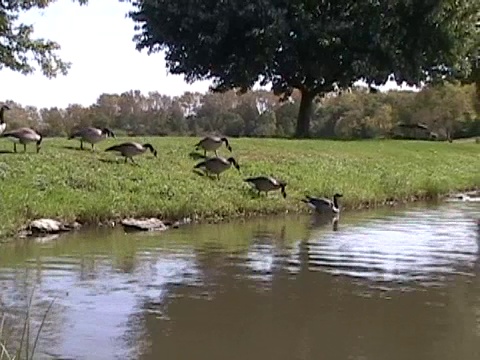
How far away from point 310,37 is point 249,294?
1088 inches

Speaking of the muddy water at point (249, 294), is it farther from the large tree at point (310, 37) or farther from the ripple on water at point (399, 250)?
the large tree at point (310, 37)

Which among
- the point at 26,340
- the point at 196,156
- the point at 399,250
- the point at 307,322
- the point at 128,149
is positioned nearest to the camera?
the point at 26,340

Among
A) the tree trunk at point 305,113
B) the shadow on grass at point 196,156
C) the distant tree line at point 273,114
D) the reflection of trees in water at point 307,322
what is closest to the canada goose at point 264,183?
the shadow on grass at point 196,156

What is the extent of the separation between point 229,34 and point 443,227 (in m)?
22.0

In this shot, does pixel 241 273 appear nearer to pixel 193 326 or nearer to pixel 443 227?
pixel 193 326

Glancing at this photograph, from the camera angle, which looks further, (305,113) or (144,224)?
(305,113)

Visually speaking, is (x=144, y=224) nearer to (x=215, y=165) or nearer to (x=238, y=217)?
(x=238, y=217)

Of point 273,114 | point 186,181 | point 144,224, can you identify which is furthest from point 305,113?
point 144,224

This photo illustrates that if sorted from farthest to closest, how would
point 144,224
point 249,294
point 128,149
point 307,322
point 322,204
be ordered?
1. point 128,149
2. point 322,204
3. point 144,224
4. point 249,294
5. point 307,322

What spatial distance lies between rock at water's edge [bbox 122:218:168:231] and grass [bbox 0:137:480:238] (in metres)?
0.42

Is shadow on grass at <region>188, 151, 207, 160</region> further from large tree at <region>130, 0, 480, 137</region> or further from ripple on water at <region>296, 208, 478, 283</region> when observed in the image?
large tree at <region>130, 0, 480, 137</region>

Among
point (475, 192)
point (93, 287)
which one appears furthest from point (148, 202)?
point (475, 192)

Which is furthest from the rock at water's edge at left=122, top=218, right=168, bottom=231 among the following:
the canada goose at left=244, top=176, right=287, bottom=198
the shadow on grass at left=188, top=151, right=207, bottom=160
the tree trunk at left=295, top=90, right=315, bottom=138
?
the tree trunk at left=295, top=90, right=315, bottom=138

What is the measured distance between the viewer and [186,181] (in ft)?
66.5
